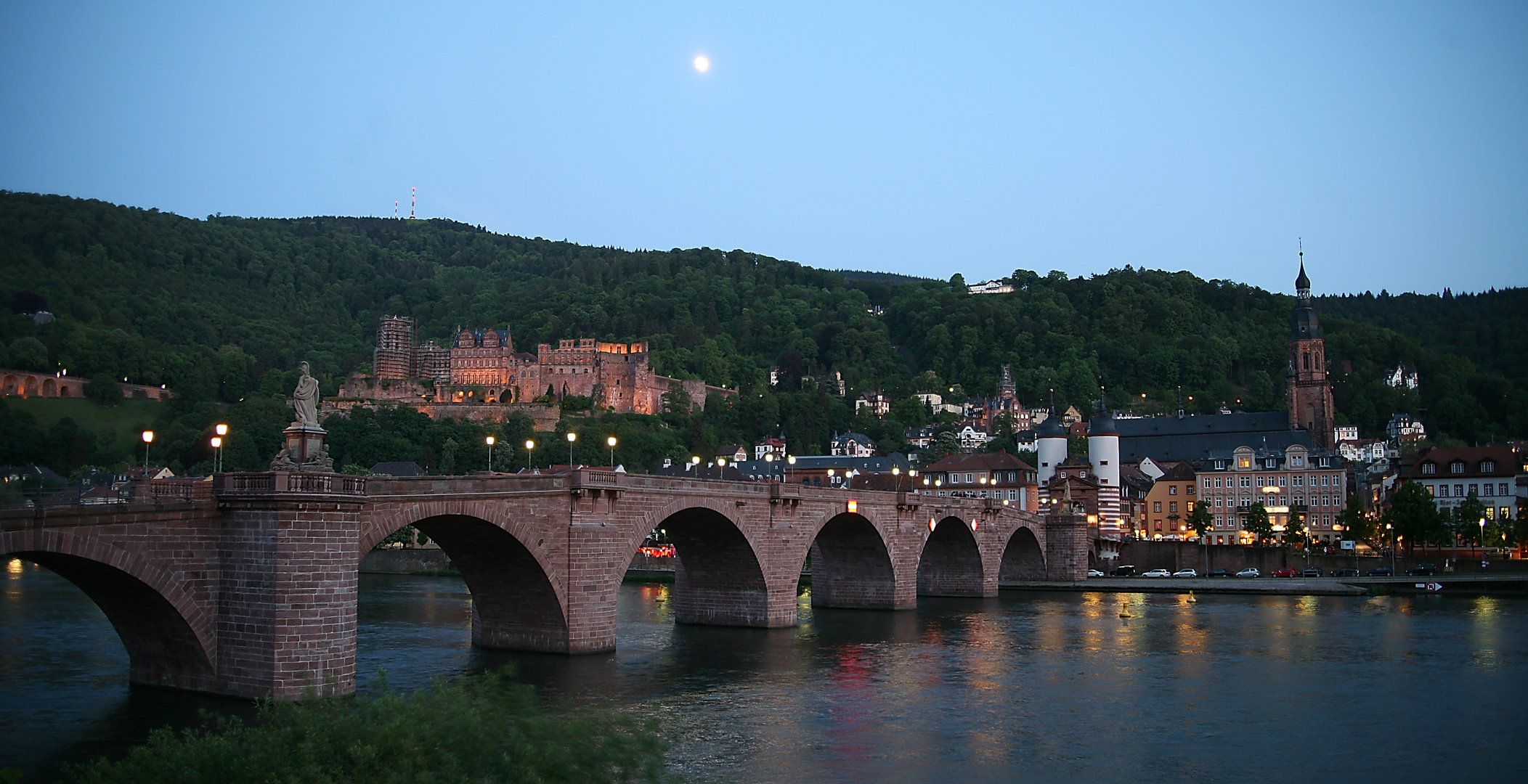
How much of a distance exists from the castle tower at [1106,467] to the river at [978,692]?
38.1 m

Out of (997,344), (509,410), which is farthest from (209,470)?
(997,344)

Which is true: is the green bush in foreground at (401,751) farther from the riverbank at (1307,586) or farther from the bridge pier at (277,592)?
the riverbank at (1307,586)

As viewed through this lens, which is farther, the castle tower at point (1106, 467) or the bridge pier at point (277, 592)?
the castle tower at point (1106, 467)

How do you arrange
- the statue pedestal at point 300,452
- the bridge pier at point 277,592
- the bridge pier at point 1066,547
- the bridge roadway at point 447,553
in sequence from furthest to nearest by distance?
the bridge pier at point 1066,547, the statue pedestal at point 300,452, the bridge pier at point 277,592, the bridge roadway at point 447,553

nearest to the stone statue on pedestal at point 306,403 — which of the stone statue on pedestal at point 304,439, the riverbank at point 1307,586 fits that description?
the stone statue on pedestal at point 304,439

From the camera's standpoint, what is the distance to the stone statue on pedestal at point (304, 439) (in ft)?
87.4

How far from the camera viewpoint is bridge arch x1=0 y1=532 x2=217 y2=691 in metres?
23.3

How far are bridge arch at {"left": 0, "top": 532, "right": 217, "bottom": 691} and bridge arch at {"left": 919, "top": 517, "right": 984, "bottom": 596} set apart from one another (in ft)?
150

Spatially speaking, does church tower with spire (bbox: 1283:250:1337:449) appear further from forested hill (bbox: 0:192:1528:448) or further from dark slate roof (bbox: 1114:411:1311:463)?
forested hill (bbox: 0:192:1528:448)

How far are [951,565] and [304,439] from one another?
48494 millimetres

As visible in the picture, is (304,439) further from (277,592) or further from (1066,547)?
(1066,547)

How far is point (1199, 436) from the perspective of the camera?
403 ft

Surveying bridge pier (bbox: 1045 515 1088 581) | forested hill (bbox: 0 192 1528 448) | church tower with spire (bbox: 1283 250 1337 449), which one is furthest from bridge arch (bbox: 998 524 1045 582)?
forested hill (bbox: 0 192 1528 448)

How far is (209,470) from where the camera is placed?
331ft
